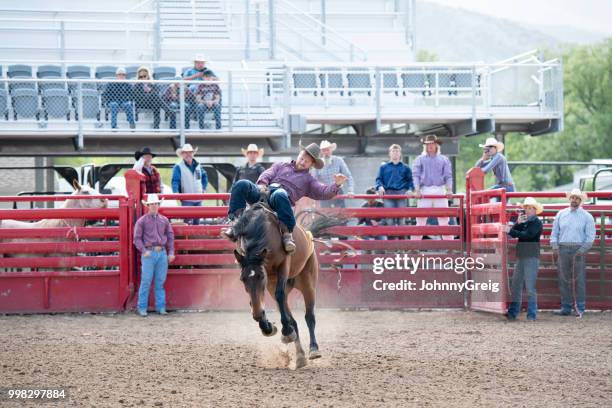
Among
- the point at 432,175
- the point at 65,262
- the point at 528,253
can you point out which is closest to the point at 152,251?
the point at 65,262

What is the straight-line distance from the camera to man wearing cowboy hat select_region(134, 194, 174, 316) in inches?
558

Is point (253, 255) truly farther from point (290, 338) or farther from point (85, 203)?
point (85, 203)

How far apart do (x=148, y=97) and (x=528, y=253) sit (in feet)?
26.4

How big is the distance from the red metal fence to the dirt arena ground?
2.12ft

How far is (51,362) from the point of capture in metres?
9.47

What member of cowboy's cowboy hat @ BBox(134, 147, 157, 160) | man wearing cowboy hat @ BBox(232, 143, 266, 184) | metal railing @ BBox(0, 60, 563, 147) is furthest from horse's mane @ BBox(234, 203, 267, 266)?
metal railing @ BBox(0, 60, 563, 147)

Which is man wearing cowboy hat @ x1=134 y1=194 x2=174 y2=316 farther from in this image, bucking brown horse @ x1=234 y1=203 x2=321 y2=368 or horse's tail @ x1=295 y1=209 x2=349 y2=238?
bucking brown horse @ x1=234 y1=203 x2=321 y2=368

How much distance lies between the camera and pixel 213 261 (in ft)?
48.6

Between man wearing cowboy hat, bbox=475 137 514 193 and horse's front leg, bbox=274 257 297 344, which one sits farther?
man wearing cowboy hat, bbox=475 137 514 193

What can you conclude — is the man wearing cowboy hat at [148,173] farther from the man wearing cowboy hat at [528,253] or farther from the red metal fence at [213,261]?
the man wearing cowboy hat at [528,253]

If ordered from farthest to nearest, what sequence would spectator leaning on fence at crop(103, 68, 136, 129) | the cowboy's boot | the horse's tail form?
spectator leaning on fence at crop(103, 68, 136, 129) → the horse's tail → the cowboy's boot

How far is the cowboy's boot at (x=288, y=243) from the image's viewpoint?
9.27m

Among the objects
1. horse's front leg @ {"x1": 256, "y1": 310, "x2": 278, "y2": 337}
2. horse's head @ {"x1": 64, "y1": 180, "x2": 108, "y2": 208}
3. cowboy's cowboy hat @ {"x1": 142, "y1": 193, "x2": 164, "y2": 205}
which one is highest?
cowboy's cowboy hat @ {"x1": 142, "y1": 193, "x2": 164, "y2": 205}

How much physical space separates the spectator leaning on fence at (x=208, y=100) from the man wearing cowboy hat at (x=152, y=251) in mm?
4588
